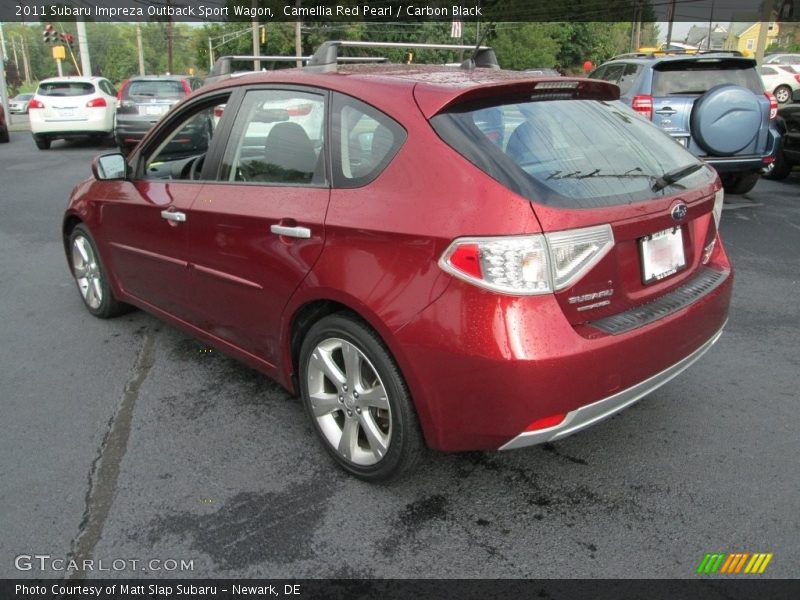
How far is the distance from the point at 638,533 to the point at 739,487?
575 millimetres

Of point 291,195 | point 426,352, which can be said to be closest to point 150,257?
point 291,195

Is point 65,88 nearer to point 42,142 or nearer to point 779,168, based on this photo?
point 42,142

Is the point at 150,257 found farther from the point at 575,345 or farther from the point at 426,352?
the point at 575,345

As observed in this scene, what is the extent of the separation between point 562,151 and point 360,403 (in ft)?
4.17

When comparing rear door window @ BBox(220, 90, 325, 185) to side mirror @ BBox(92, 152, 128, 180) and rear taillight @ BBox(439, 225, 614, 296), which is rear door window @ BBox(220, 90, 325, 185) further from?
side mirror @ BBox(92, 152, 128, 180)

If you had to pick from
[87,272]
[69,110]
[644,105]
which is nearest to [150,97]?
[69,110]

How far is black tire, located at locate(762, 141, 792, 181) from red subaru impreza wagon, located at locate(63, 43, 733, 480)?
25.3 ft

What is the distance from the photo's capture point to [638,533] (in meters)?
2.57

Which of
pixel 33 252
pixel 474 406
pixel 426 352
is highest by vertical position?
pixel 426 352

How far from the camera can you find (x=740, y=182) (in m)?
8.89

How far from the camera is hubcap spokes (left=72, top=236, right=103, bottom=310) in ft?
15.9

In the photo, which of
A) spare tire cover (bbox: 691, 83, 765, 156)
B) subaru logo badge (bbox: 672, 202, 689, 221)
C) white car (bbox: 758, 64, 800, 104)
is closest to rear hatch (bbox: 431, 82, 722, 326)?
subaru logo badge (bbox: 672, 202, 689, 221)

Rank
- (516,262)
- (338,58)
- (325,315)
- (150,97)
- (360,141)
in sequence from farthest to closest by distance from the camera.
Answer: (150,97)
(338,58)
(325,315)
(360,141)
(516,262)

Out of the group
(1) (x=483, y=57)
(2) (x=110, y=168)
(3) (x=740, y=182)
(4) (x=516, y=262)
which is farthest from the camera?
(3) (x=740, y=182)
